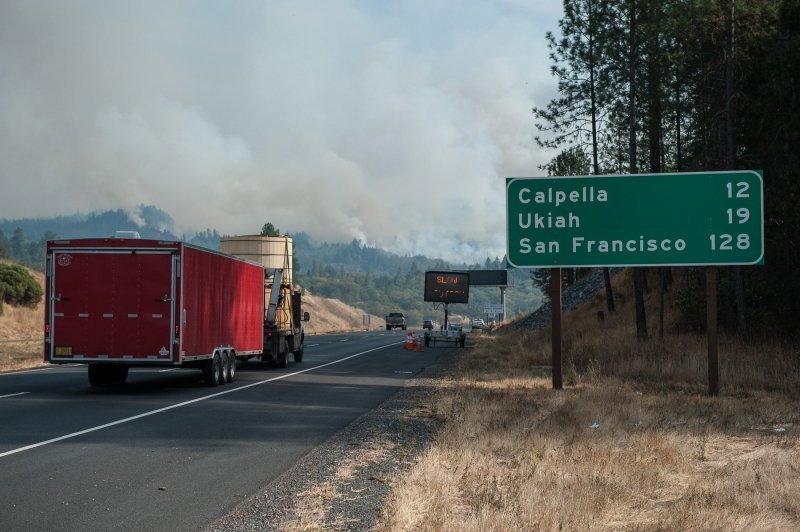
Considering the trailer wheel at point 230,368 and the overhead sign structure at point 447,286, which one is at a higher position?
the overhead sign structure at point 447,286

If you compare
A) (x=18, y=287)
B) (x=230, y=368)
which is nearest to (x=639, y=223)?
(x=230, y=368)

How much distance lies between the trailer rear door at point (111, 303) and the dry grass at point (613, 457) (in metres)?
6.43

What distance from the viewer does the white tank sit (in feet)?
92.0

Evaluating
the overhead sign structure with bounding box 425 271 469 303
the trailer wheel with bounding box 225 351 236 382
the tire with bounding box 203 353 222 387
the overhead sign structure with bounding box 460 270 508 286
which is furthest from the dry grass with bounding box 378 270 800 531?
the overhead sign structure with bounding box 460 270 508 286

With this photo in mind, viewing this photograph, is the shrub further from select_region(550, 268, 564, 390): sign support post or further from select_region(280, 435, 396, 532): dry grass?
select_region(280, 435, 396, 532): dry grass

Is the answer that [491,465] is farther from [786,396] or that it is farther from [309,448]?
[786,396]

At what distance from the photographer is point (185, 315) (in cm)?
1728

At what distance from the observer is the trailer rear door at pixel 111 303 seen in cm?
1711

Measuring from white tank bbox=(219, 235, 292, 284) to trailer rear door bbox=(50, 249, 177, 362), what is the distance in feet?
34.8

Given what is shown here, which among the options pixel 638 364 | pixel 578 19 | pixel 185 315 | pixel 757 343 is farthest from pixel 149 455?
pixel 578 19

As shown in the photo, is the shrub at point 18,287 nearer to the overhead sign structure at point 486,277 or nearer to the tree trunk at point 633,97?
the tree trunk at point 633,97

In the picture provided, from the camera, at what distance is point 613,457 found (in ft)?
31.0

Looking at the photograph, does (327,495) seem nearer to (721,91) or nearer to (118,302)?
(118,302)

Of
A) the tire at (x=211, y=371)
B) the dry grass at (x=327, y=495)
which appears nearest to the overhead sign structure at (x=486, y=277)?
the tire at (x=211, y=371)
